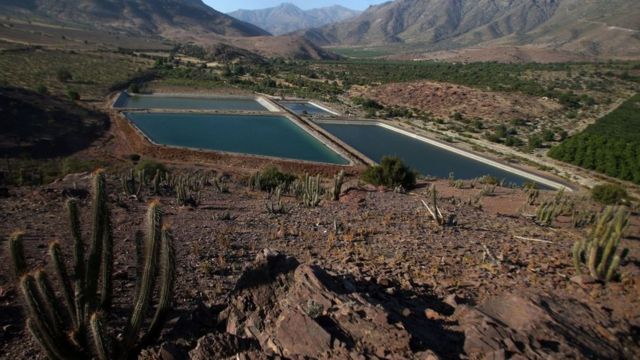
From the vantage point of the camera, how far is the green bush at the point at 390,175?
21.2 metres

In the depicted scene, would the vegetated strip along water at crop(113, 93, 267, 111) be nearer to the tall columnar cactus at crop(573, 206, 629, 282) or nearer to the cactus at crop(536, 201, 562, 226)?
the cactus at crop(536, 201, 562, 226)

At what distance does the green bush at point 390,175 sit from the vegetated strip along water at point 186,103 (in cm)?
3351

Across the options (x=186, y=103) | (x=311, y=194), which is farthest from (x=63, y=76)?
(x=311, y=194)

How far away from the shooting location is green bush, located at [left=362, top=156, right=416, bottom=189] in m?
21.2

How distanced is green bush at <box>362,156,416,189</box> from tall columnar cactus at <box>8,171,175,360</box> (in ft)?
53.0

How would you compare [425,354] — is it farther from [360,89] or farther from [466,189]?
[360,89]

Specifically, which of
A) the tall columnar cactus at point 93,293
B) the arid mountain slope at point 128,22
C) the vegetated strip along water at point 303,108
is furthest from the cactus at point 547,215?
the arid mountain slope at point 128,22

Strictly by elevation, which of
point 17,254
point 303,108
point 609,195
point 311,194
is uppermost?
point 17,254

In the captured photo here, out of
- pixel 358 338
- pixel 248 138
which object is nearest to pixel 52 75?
pixel 248 138

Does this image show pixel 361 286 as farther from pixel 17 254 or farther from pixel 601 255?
pixel 601 255

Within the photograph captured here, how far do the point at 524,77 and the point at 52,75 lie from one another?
72.4 m

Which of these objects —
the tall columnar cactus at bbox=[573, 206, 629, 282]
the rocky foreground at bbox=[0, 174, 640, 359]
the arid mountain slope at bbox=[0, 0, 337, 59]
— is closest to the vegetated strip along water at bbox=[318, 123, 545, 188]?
the rocky foreground at bbox=[0, 174, 640, 359]

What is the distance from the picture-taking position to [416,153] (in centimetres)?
3759

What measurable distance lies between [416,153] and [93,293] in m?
34.0
